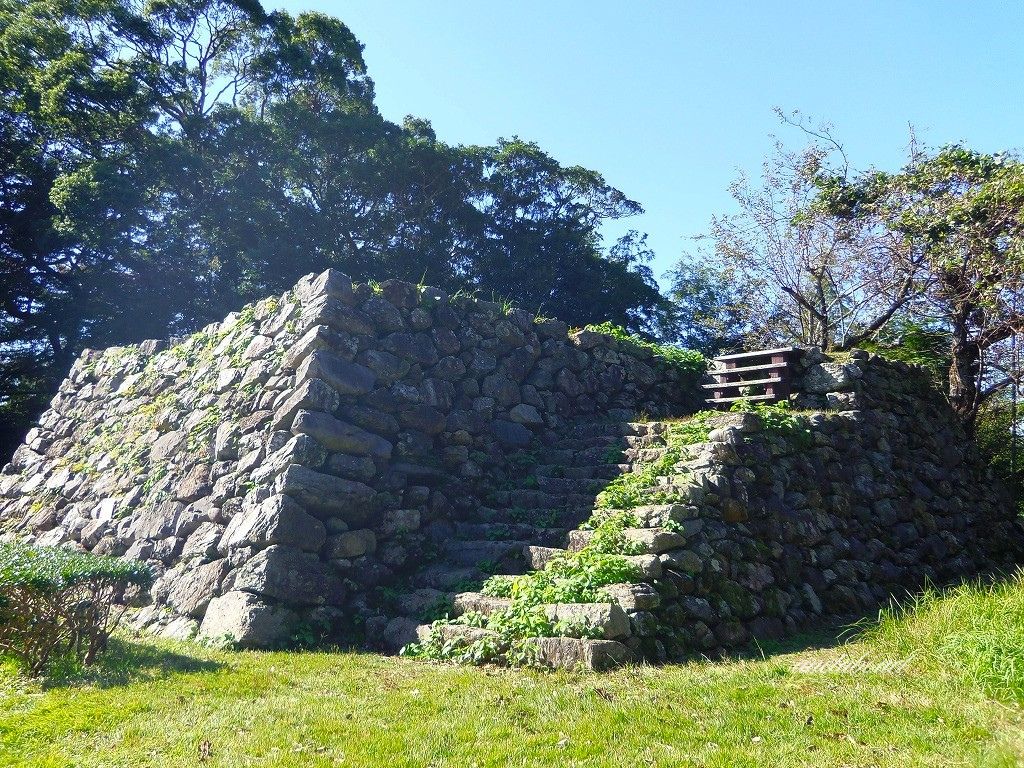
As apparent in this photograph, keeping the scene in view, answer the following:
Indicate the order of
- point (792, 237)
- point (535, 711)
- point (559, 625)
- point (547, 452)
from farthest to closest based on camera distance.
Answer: point (792, 237) → point (547, 452) → point (559, 625) → point (535, 711)

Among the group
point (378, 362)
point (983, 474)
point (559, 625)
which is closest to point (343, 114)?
point (378, 362)

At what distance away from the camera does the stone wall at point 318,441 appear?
738 centimetres

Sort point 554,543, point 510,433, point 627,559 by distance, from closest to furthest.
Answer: point 627,559
point 554,543
point 510,433

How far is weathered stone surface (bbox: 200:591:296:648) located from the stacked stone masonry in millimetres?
22

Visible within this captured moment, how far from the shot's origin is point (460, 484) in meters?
8.83

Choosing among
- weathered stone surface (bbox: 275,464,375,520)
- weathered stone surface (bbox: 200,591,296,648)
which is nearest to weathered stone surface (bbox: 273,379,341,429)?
weathered stone surface (bbox: 275,464,375,520)

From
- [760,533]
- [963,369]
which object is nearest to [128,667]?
[760,533]

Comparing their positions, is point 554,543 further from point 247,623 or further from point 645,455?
point 247,623

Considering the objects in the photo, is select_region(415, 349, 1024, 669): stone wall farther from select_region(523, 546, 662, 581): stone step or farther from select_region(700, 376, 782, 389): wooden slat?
select_region(700, 376, 782, 389): wooden slat

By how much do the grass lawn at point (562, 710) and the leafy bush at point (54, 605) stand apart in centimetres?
22

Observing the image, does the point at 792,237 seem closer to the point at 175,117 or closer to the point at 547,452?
the point at 547,452

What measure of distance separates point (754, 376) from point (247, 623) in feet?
24.9

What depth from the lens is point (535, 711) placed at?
459 centimetres

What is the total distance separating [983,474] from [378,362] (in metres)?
10.1
